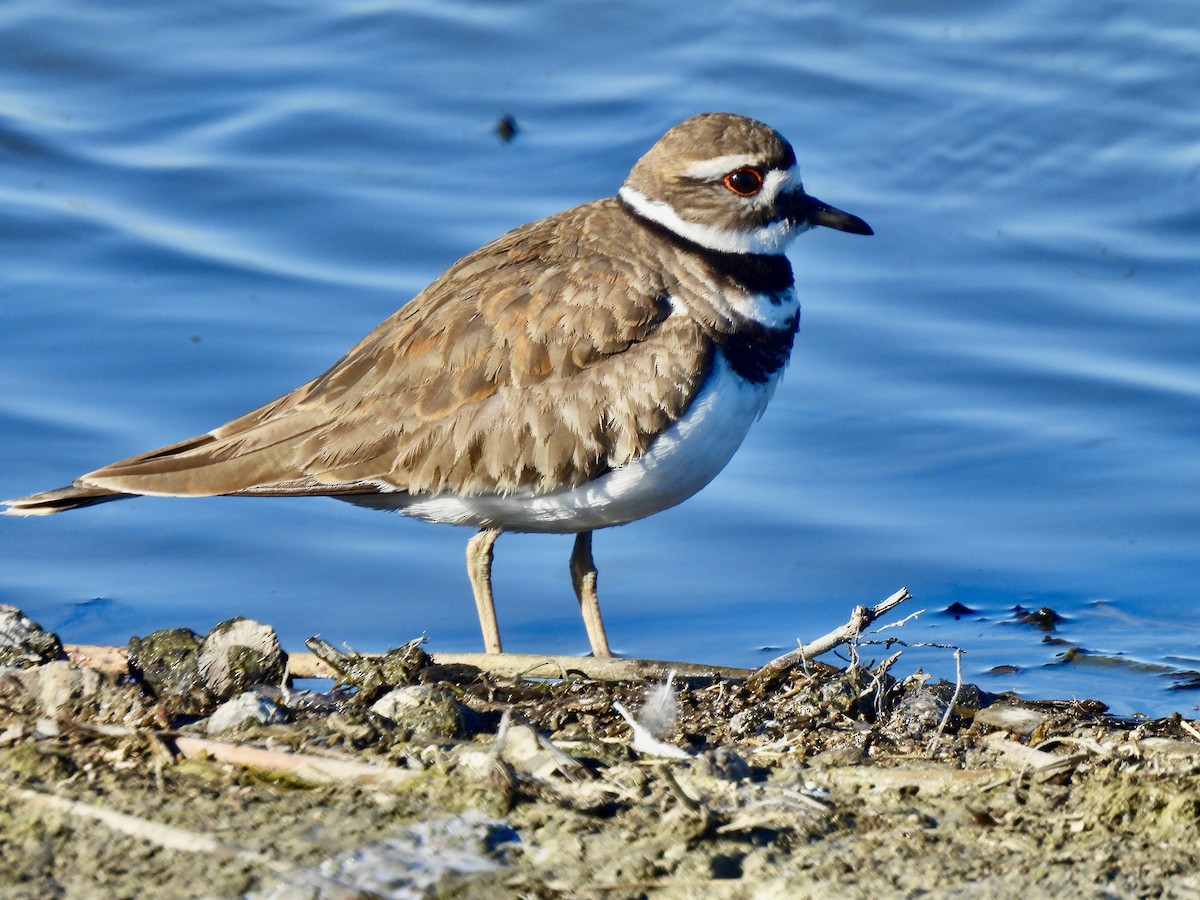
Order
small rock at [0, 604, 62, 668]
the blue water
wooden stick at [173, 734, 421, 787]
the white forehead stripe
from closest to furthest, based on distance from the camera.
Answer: wooden stick at [173, 734, 421, 787], small rock at [0, 604, 62, 668], the white forehead stripe, the blue water

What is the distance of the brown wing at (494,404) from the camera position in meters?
5.76

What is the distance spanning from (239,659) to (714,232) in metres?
2.47

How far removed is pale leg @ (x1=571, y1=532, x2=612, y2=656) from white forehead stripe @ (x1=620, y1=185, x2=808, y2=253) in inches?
46.7

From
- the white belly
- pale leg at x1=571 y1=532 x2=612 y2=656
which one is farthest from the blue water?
the white belly

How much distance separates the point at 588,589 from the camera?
21.1 feet

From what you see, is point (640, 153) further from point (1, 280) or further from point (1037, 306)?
point (1, 280)

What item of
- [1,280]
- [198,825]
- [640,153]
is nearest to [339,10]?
[640,153]

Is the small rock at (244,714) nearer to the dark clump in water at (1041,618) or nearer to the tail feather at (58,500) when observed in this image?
the tail feather at (58,500)

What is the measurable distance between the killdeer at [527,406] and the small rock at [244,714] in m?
1.40

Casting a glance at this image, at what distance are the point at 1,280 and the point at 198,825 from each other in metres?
6.61

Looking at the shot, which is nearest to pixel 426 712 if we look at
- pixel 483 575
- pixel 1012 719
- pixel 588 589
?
pixel 1012 719

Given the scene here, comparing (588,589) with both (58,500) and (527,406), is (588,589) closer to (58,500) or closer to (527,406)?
(527,406)

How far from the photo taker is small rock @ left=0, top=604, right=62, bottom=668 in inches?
197

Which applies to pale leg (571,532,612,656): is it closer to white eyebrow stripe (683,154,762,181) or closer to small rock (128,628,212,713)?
white eyebrow stripe (683,154,762,181)
